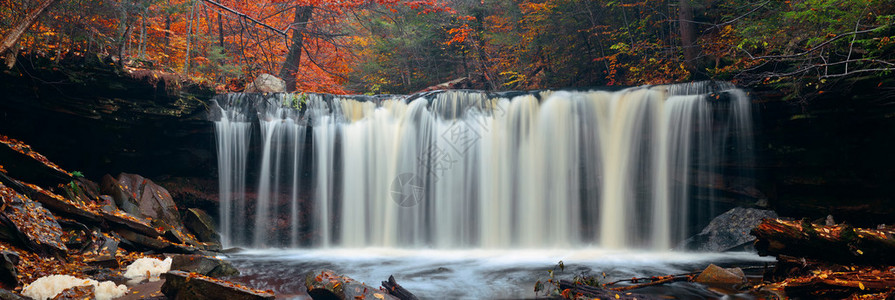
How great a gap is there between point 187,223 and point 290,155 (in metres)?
2.83

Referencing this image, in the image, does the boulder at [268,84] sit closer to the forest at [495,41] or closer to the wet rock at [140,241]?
the forest at [495,41]

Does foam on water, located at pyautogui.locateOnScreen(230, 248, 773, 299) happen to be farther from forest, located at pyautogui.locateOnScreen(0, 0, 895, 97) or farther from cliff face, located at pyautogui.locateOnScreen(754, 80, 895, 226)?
forest, located at pyautogui.locateOnScreen(0, 0, 895, 97)

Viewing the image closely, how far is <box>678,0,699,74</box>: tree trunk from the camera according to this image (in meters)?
12.3

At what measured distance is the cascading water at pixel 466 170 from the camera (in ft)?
35.6

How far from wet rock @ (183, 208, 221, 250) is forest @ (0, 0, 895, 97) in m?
3.25

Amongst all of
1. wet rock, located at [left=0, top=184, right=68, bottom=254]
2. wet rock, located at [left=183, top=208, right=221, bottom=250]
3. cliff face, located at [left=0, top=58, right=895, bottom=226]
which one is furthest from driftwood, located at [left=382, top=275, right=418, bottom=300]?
cliff face, located at [left=0, top=58, right=895, bottom=226]

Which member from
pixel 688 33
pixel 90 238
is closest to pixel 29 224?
pixel 90 238

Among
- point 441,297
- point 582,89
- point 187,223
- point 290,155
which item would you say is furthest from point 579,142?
point 187,223

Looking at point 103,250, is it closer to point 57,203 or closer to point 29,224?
point 29,224

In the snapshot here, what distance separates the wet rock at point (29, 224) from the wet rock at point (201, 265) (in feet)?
5.25

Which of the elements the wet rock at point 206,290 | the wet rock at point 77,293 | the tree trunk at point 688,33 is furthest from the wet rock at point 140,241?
the tree trunk at point 688,33

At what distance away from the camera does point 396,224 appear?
11961mm

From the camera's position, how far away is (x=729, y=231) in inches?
406

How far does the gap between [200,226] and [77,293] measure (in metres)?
6.26
